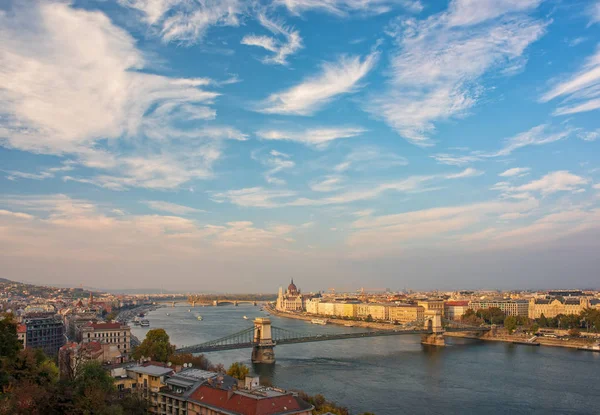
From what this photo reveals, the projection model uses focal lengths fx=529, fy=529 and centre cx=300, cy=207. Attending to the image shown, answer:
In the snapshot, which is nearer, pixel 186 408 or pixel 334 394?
pixel 186 408

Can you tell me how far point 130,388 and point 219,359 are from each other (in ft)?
47.3

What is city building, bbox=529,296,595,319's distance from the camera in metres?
49.7

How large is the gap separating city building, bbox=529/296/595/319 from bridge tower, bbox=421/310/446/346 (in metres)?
15.2

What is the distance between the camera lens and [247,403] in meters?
11.0

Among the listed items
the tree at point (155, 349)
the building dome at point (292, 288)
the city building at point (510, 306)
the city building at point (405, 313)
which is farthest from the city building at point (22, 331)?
the building dome at point (292, 288)

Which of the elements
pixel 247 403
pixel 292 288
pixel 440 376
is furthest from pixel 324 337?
pixel 292 288

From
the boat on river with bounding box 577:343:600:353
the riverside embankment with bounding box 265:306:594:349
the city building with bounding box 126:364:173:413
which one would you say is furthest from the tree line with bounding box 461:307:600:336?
the city building with bounding box 126:364:173:413

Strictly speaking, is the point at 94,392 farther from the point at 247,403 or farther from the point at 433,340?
the point at 433,340

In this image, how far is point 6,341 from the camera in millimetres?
12984

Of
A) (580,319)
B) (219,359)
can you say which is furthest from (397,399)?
(580,319)

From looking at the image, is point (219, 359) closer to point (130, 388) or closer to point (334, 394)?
point (334, 394)

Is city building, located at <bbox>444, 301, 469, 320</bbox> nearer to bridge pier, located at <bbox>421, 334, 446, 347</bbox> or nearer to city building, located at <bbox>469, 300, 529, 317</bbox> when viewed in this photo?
city building, located at <bbox>469, 300, 529, 317</bbox>

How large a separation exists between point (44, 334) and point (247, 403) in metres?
22.3

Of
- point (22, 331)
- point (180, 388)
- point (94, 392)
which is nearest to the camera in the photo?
point (94, 392)
